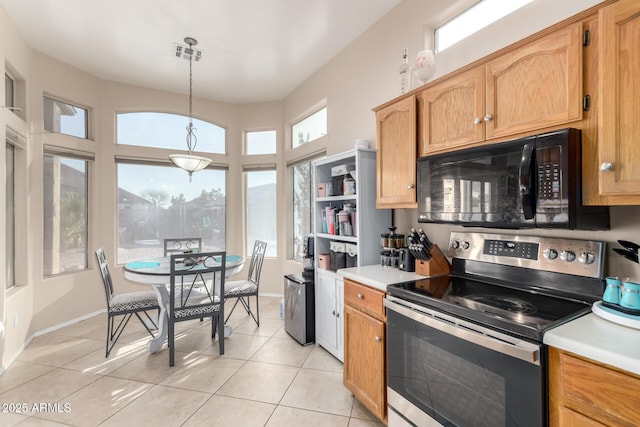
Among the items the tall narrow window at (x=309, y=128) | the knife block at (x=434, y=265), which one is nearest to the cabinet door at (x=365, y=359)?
the knife block at (x=434, y=265)

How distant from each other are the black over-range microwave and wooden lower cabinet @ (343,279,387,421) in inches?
27.2

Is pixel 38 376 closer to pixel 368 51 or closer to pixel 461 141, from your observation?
pixel 461 141

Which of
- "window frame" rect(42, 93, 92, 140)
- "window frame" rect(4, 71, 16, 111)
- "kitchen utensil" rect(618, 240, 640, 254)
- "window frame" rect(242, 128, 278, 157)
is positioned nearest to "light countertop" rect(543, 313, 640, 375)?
"kitchen utensil" rect(618, 240, 640, 254)

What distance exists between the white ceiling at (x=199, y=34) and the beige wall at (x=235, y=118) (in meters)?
0.16

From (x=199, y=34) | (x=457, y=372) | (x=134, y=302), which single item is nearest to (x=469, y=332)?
(x=457, y=372)

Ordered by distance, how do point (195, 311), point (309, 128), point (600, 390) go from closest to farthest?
1. point (600, 390)
2. point (195, 311)
3. point (309, 128)

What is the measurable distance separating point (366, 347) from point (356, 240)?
2.95 ft

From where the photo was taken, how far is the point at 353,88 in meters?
3.28

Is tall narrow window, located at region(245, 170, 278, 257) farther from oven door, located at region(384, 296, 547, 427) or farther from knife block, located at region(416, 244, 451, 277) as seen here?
oven door, located at region(384, 296, 547, 427)

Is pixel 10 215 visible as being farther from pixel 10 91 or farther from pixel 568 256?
pixel 568 256

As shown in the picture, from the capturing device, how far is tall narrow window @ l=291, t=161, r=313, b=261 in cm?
448

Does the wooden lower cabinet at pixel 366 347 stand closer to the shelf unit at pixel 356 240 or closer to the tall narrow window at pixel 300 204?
the shelf unit at pixel 356 240

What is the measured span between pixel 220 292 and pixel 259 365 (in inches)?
29.8

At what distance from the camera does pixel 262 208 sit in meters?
5.09
